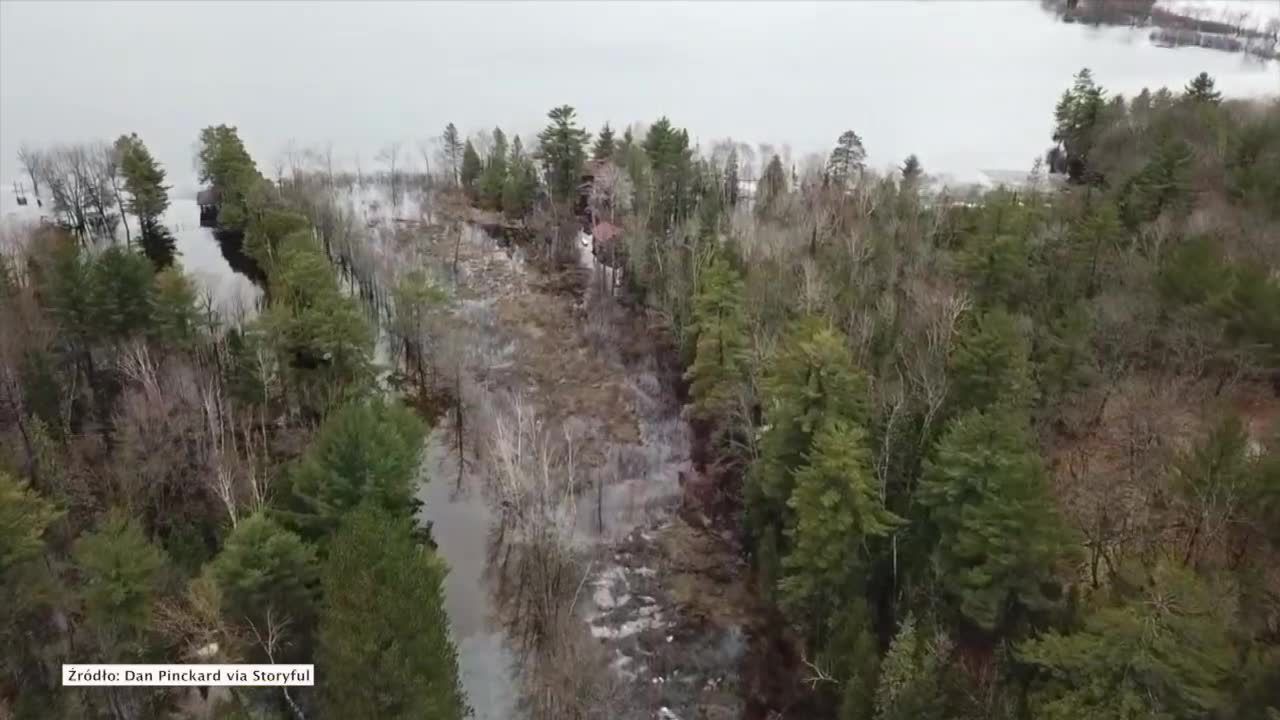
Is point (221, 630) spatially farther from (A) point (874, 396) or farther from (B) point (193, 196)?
(B) point (193, 196)

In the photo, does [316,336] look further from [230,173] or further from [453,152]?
[453,152]

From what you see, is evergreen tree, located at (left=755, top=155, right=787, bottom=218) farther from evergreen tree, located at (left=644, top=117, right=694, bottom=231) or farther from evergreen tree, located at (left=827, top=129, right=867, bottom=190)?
evergreen tree, located at (left=644, top=117, right=694, bottom=231)

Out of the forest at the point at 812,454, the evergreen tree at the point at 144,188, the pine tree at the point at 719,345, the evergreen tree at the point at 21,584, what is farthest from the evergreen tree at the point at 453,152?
the evergreen tree at the point at 21,584

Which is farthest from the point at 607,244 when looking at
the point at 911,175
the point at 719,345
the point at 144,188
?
the point at 144,188

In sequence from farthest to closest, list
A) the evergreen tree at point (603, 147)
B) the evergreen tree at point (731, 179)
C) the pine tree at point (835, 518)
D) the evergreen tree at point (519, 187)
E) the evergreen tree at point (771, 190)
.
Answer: the evergreen tree at point (603, 147) → the evergreen tree at point (519, 187) → the evergreen tree at point (731, 179) → the evergreen tree at point (771, 190) → the pine tree at point (835, 518)

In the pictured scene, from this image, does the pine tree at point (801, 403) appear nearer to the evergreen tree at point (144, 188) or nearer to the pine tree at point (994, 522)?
the pine tree at point (994, 522)
